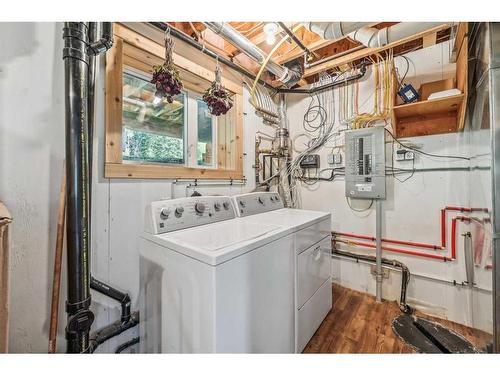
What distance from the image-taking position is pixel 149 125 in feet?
4.84

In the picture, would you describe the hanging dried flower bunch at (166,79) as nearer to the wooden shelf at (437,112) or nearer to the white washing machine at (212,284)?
the white washing machine at (212,284)

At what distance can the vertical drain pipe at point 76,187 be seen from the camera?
0.89 meters

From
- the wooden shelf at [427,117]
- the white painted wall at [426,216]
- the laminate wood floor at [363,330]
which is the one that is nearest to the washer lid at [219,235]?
the laminate wood floor at [363,330]

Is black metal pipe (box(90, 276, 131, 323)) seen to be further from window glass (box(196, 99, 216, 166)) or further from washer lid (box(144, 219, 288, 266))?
window glass (box(196, 99, 216, 166))

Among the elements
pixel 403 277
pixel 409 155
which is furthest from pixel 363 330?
pixel 409 155

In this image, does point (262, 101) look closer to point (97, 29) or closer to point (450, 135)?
→ point (97, 29)

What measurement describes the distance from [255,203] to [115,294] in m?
1.11

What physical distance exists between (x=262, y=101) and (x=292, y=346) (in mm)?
2246

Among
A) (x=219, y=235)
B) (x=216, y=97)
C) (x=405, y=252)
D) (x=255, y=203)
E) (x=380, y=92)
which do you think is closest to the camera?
(x=219, y=235)

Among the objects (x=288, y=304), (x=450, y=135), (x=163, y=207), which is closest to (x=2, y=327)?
(x=163, y=207)

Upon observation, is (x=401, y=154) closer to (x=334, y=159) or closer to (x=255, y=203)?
(x=334, y=159)

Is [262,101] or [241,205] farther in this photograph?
[262,101]

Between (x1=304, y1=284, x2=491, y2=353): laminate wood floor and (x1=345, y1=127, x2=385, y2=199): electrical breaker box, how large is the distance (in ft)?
3.32

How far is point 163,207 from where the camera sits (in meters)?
1.14
